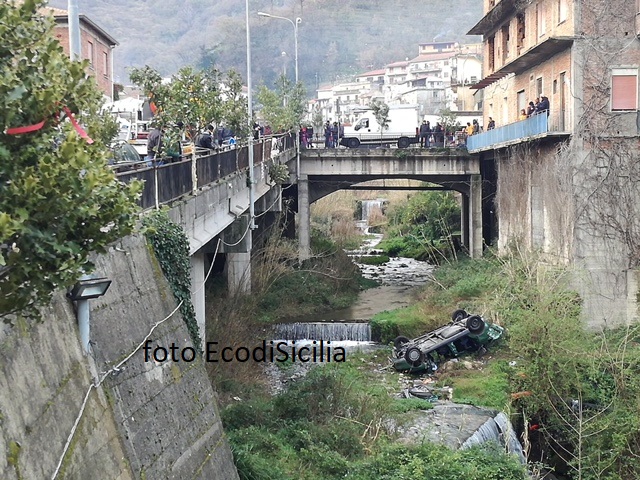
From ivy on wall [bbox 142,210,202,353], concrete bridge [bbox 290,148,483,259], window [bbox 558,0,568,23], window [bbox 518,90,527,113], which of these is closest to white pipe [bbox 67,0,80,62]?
ivy on wall [bbox 142,210,202,353]

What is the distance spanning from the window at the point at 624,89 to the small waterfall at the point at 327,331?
1137 cm

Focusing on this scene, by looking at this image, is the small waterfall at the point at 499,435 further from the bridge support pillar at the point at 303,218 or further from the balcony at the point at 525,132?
the bridge support pillar at the point at 303,218

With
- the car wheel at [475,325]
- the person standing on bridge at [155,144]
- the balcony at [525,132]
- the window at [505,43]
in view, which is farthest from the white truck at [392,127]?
the person standing on bridge at [155,144]

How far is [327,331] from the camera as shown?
3061cm

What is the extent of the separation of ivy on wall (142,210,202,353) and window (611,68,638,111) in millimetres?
18458

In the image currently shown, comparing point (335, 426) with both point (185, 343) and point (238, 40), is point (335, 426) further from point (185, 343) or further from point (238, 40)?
point (238, 40)

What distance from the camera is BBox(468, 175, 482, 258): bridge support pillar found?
4250 centimetres

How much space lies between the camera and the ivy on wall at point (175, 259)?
13875mm

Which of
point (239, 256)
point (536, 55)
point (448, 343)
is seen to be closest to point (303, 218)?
point (239, 256)

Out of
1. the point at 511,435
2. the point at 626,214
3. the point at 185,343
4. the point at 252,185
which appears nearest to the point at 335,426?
the point at 511,435

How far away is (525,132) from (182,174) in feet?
56.7

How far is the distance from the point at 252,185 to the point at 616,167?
11743mm

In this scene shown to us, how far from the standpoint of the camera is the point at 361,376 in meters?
24.7

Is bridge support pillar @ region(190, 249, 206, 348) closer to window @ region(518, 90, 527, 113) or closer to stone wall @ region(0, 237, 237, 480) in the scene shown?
stone wall @ region(0, 237, 237, 480)
